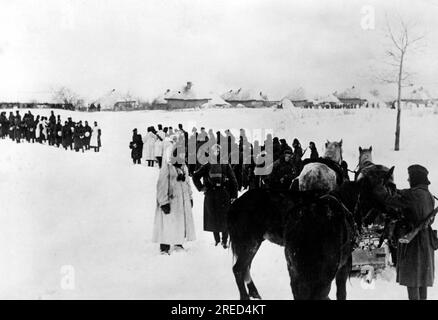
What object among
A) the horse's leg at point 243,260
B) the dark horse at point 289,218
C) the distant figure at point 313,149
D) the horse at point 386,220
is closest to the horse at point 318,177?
the dark horse at point 289,218

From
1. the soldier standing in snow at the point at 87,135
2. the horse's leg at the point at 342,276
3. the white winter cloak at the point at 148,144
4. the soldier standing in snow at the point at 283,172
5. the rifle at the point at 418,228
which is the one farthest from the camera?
the soldier standing in snow at the point at 87,135

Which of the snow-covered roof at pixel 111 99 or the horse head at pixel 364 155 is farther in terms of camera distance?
the snow-covered roof at pixel 111 99

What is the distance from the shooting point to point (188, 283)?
6.06 metres

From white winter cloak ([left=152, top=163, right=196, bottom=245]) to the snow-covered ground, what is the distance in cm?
13

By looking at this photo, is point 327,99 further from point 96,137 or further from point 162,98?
point 96,137

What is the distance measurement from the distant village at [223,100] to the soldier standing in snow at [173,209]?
2.56ft

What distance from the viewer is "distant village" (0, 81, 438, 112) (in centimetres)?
683

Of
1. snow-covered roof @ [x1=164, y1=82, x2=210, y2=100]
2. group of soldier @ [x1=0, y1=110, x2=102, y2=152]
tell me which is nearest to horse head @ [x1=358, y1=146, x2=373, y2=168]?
snow-covered roof @ [x1=164, y1=82, x2=210, y2=100]

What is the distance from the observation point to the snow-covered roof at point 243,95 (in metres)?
6.77

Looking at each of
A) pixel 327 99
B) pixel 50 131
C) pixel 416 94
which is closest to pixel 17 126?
pixel 50 131

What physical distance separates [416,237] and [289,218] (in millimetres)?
1372

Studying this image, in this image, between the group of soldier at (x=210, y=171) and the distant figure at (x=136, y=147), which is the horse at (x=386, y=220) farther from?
the distant figure at (x=136, y=147)

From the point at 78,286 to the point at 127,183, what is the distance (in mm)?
1584
